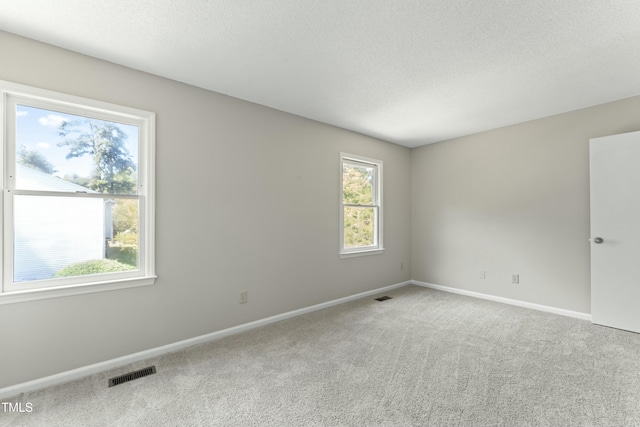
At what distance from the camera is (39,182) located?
7.13 ft

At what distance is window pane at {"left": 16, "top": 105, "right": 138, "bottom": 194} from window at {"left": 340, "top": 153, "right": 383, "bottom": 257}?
→ 257cm

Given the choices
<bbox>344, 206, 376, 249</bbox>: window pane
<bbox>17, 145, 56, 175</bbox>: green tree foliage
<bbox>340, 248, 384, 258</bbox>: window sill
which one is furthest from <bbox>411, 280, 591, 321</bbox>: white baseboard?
<bbox>17, 145, 56, 175</bbox>: green tree foliage

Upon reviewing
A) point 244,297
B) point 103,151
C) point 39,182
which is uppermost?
point 103,151

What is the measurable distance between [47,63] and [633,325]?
18.8ft

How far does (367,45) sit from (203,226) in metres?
2.16

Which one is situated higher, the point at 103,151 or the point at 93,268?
the point at 103,151

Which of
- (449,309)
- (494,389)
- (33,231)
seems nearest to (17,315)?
(33,231)

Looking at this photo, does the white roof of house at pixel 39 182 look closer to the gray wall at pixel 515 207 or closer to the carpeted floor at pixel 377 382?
the carpeted floor at pixel 377 382

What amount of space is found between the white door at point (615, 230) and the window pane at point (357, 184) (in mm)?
2641

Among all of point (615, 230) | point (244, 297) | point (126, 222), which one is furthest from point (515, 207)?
point (126, 222)

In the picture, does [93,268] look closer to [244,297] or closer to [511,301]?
[244,297]

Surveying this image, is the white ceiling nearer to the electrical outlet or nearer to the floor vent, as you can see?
the electrical outlet

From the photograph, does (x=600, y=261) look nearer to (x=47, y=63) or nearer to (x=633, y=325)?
(x=633, y=325)

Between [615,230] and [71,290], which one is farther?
[615,230]
